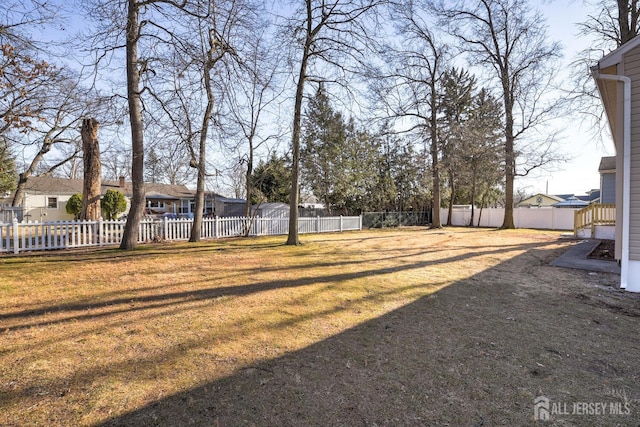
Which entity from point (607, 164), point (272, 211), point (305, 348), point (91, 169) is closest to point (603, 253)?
point (305, 348)

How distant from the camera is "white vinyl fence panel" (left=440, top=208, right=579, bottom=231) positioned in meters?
21.2

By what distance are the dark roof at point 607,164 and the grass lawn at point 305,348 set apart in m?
12.8

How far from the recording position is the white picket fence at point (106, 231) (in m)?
8.59

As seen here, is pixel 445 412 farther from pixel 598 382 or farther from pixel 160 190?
pixel 160 190

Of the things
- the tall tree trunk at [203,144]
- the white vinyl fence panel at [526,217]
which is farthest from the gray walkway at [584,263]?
the white vinyl fence panel at [526,217]

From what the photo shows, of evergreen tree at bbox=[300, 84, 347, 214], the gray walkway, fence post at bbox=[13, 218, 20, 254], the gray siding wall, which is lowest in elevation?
the gray walkway

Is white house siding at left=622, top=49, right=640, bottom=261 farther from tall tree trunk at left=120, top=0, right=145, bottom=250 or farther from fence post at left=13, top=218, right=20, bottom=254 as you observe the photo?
fence post at left=13, top=218, right=20, bottom=254

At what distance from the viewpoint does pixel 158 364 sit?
9.19 ft

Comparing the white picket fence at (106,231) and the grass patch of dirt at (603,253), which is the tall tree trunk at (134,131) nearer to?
the white picket fence at (106,231)

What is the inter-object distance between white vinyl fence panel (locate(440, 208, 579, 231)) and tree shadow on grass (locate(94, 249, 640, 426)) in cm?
1901

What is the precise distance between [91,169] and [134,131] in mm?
4431

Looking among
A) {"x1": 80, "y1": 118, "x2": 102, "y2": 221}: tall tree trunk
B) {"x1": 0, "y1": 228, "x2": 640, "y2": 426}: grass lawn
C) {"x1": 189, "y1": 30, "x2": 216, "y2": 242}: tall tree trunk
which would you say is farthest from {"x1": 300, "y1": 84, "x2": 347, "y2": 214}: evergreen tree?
{"x1": 0, "y1": 228, "x2": 640, "y2": 426}: grass lawn

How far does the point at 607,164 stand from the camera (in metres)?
16.1

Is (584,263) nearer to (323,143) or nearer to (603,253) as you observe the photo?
(603,253)
